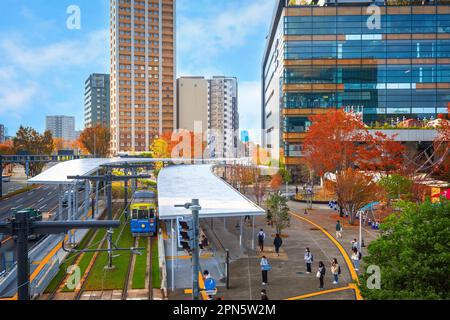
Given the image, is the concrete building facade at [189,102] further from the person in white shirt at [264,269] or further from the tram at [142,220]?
the person in white shirt at [264,269]

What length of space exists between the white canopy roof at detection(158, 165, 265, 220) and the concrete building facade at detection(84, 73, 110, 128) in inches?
6428

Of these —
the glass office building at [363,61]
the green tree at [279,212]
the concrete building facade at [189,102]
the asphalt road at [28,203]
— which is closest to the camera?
the green tree at [279,212]

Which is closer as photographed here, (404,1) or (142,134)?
(404,1)

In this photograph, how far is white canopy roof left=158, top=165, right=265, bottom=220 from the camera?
20.3m

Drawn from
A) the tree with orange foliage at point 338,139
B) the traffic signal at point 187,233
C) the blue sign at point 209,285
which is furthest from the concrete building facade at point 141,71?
the traffic signal at point 187,233

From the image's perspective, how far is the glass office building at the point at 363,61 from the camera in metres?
71.1

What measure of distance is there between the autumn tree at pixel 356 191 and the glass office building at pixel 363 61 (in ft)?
123

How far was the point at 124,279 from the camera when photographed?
19531 mm

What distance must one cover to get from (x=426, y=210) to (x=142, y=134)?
114914 mm

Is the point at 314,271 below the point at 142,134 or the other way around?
below

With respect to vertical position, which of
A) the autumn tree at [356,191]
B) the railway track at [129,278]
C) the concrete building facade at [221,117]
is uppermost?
the concrete building facade at [221,117]

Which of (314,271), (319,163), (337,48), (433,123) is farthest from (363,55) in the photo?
(314,271)

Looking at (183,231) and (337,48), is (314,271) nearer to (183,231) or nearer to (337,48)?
(183,231)

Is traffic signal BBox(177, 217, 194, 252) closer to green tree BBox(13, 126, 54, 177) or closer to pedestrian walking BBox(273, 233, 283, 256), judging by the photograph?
pedestrian walking BBox(273, 233, 283, 256)
